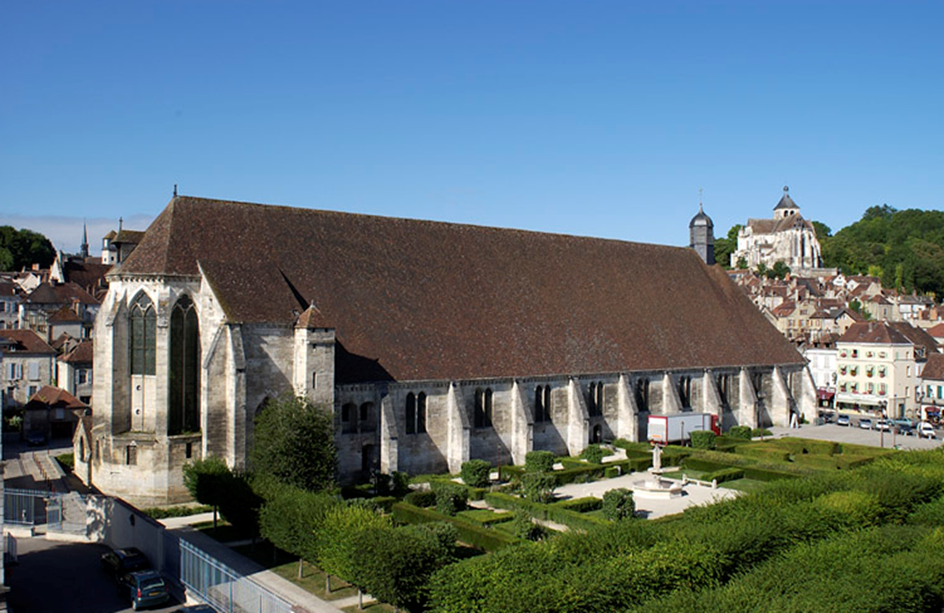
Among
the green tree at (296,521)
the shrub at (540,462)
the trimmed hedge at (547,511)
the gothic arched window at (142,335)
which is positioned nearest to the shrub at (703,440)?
the shrub at (540,462)

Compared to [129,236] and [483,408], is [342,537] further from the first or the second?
[129,236]

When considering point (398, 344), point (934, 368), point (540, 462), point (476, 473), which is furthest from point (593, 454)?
point (934, 368)

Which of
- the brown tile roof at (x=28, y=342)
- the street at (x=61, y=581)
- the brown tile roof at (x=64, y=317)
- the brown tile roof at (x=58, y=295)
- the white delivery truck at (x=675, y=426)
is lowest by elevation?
the street at (x=61, y=581)

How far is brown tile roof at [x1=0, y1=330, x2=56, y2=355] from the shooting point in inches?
2651

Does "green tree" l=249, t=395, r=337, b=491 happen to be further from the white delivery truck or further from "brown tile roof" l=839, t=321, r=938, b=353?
"brown tile roof" l=839, t=321, r=938, b=353

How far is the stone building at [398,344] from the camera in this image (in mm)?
39250

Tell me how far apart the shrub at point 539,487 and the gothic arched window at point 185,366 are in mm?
16174

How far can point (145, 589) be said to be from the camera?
26.4 meters

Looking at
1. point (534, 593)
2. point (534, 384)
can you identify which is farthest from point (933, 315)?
point (534, 593)

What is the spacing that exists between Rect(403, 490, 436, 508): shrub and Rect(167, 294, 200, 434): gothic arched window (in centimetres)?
1082

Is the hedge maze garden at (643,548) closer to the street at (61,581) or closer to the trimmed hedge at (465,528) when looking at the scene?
the trimmed hedge at (465,528)

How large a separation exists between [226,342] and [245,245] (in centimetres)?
669

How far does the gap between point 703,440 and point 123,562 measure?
37180mm

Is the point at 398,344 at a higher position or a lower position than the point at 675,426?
higher
